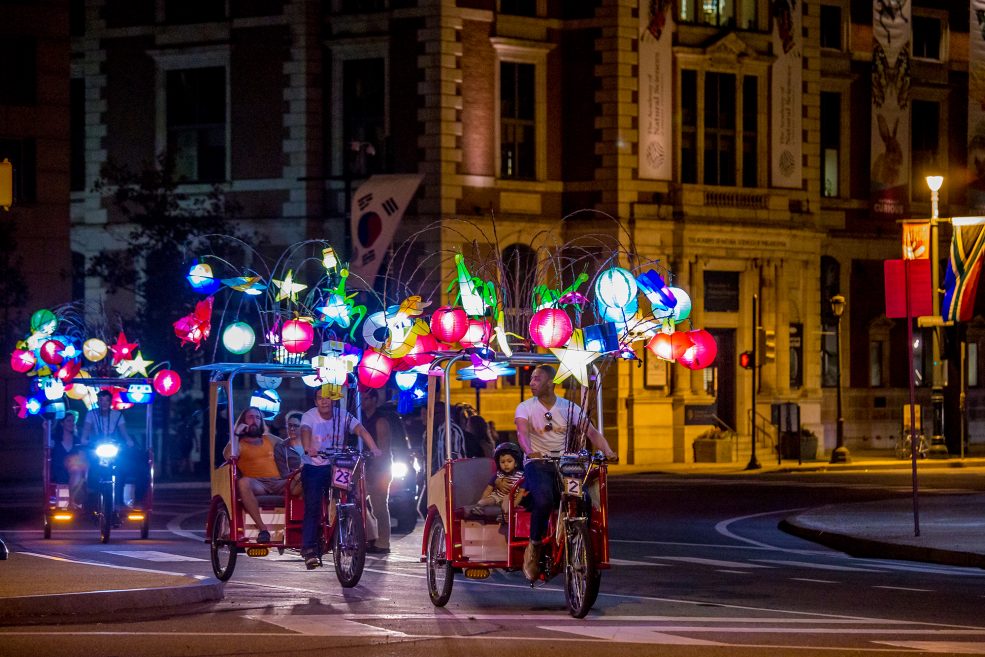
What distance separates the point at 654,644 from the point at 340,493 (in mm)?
5397

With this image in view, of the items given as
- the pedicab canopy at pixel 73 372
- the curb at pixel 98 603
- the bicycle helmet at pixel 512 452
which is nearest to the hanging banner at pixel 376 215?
the pedicab canopy at pixel 73 372

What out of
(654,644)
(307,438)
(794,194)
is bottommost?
(654,644)

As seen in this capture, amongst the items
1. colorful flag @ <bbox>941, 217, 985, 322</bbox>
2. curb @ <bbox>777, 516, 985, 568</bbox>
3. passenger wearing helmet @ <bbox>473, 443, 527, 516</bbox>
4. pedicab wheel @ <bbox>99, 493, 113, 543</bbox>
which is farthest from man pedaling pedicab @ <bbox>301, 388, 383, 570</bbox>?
colorful flag @ <bbox>941, 217, 985, 322</bbox>

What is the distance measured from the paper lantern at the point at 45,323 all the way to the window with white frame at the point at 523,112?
60.0ft

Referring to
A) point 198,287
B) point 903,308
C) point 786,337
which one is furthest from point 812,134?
point 198,287

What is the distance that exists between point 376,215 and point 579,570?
2081cm

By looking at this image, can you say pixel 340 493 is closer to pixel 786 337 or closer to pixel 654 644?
pixel 654 644

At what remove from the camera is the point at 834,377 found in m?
53.1

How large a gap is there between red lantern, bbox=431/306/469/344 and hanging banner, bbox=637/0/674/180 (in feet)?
91.1

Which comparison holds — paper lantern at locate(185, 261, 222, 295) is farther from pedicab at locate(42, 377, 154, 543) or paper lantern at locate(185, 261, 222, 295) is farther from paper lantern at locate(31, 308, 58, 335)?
paper lantern at locate(31, 308, 58, 335)

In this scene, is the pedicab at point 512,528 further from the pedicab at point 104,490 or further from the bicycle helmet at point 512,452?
the pedicab at point 104,490

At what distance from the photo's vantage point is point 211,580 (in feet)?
53.6

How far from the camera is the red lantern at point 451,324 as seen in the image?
18.7m

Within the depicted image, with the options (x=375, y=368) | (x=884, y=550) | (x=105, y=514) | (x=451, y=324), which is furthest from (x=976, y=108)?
(x=451, y=324)
